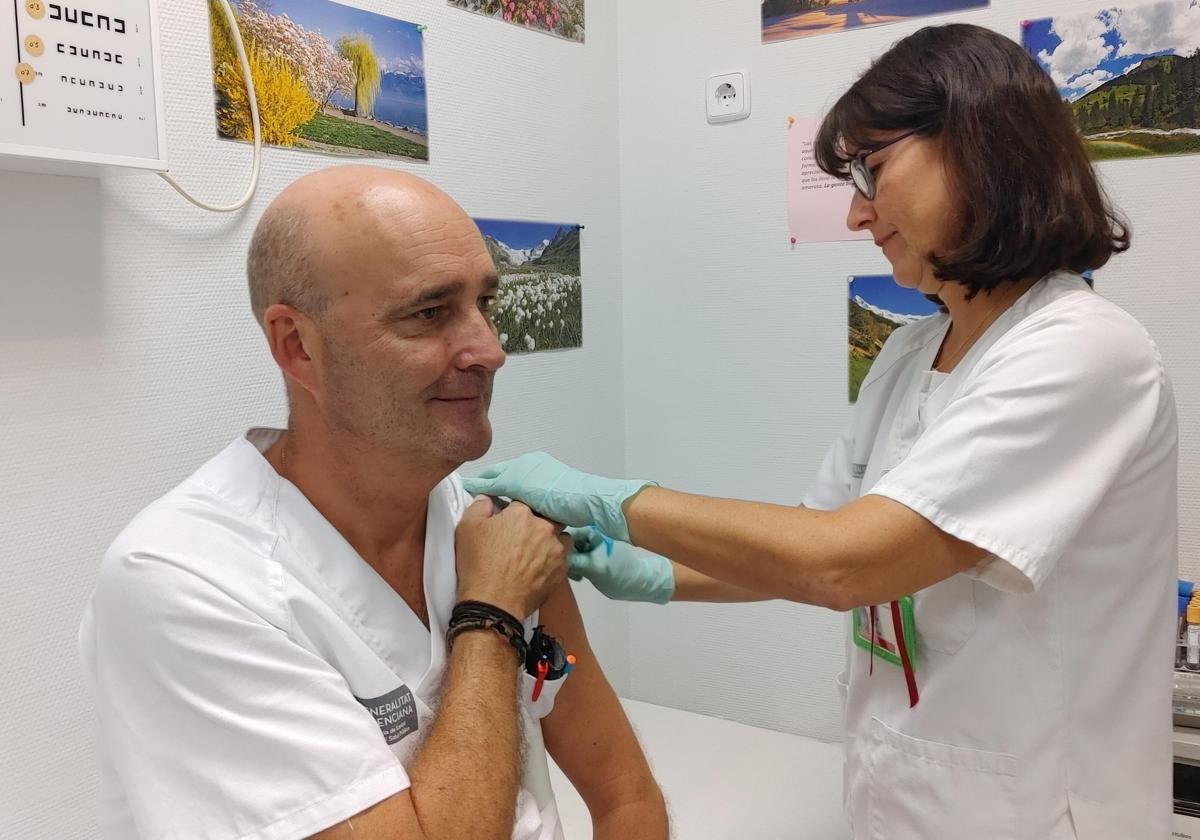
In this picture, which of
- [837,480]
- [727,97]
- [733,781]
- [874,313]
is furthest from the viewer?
[727,97]

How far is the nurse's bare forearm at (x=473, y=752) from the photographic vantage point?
1000 mm

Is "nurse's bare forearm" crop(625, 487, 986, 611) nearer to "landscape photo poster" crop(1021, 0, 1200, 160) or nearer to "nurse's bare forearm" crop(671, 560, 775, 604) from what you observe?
"nurse's bare forearm" crop(671, 560, 775, 604)

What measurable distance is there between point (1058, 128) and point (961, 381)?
0.37m

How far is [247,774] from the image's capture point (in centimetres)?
95

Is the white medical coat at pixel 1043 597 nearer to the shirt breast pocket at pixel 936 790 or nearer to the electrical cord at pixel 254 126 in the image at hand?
the shirt breast pocket at pixel 936 790

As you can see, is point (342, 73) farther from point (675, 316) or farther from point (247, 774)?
point (247, 774)

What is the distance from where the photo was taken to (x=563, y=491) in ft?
4.66

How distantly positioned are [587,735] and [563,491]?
379 mm

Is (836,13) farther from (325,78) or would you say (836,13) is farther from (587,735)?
(587,735)

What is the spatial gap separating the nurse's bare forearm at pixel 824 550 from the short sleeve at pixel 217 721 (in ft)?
1.67

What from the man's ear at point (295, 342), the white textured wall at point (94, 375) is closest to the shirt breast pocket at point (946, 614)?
the man's ear at point (295, 342)

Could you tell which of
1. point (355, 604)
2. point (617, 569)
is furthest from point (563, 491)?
point (355, 604)

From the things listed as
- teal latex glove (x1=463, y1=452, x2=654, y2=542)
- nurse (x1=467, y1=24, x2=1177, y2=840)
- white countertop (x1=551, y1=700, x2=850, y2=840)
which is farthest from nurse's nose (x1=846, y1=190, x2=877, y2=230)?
white countertop (x1=551, y1=700, x2=850, y2=840)

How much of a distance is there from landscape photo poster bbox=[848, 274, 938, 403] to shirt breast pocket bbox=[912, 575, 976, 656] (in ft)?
3.14
